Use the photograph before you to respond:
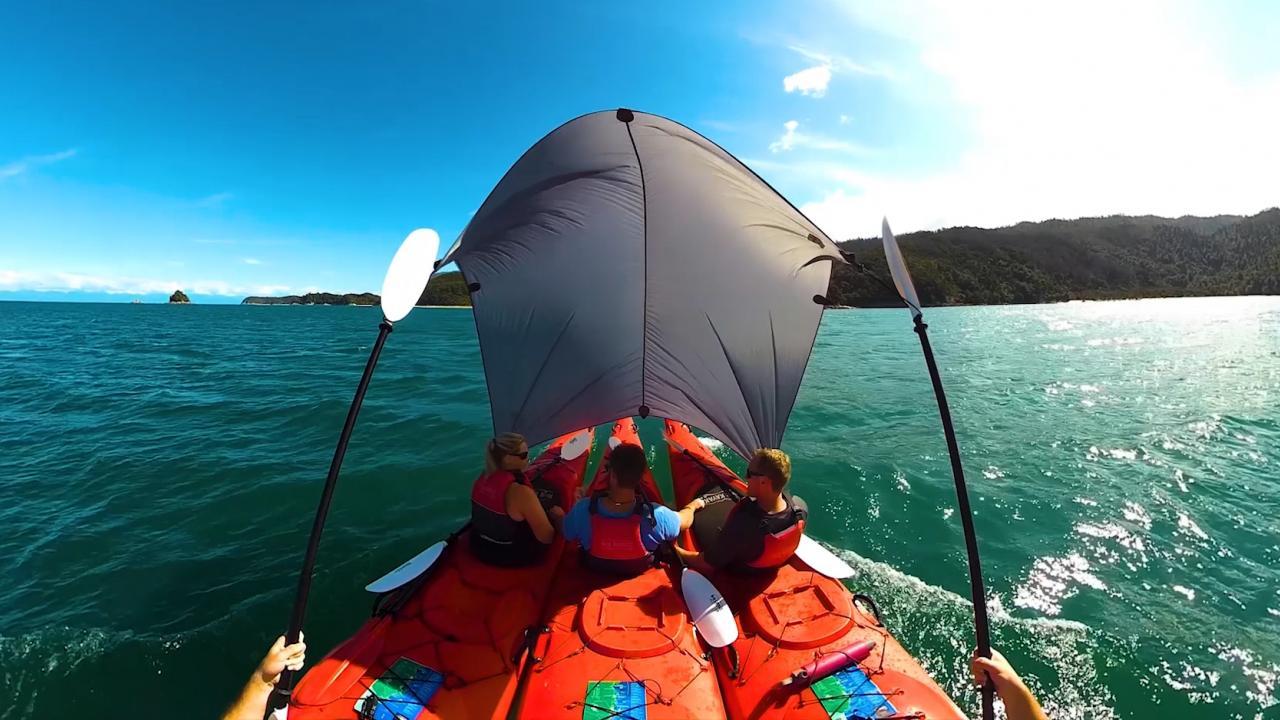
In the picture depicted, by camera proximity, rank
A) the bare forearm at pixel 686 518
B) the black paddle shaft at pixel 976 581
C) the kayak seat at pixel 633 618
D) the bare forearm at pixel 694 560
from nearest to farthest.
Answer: the black paddle shaft at pixel 976 581
the kayak seat at pixel 633 618
the bare forearm at pixel 694 560
the bare forearm at pixel 686 518

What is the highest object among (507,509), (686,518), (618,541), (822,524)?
(507,509)

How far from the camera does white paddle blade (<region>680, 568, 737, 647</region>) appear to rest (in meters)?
4.60

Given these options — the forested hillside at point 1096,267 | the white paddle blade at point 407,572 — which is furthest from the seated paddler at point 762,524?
the forested hillside at point 1096,267

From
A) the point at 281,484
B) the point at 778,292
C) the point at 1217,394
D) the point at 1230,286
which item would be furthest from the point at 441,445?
the point at 1230,286

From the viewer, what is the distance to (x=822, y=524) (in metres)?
9.27

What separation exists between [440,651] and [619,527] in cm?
197

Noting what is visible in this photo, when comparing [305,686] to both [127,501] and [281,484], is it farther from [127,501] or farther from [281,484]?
[127,501]

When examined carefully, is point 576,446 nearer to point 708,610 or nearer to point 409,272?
point 708,610

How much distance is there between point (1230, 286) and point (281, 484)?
217 meters

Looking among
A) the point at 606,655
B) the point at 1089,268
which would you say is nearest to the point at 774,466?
the point at 606,655

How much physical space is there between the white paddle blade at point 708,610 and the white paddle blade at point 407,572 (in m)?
2.84

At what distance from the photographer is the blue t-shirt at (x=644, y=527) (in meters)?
5.20

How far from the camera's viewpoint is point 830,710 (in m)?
3.88

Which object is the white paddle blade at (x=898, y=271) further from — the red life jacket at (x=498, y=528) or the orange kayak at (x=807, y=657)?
the red life jacket at (x=498, y=528)
